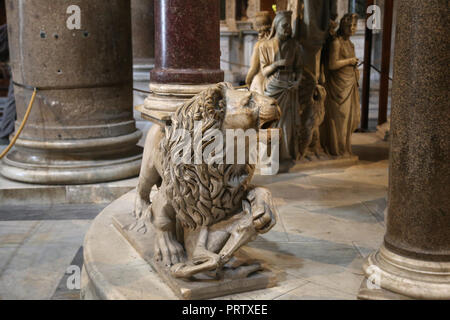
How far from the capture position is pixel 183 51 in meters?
4.16

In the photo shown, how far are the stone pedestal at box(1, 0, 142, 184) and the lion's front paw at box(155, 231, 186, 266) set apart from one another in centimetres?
302

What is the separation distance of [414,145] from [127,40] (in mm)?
4451

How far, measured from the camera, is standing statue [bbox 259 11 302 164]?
5.89 m

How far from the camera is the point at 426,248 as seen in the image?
108 inches

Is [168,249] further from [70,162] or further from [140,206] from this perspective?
[70,162]

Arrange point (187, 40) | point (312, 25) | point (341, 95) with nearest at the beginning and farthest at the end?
point (187, 40) → point (312, 25) → point (341, 95)

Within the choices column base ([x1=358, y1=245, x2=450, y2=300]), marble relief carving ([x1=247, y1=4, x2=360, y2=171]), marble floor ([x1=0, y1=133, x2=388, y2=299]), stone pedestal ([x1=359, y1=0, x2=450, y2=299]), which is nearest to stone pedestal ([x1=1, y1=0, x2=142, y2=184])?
marble floor ([x1=0, y1=133, x2=388, y2=299])

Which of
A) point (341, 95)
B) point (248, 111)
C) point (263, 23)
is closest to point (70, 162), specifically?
point (263, 23)

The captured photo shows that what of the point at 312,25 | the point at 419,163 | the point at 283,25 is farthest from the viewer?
the point at 312,25

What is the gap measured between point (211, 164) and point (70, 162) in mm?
3691

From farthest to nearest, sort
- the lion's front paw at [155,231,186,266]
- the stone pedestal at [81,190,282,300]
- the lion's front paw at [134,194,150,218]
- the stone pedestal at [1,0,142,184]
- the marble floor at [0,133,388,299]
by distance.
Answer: the stone pedestal at [1,0,142,184] < the lion's front paw at [134,194,150,218] < the marble floor at [0,133,388,299] < the lion's front paw at [155,231,186,266] < the stone pedestal at [81,190,282,300]

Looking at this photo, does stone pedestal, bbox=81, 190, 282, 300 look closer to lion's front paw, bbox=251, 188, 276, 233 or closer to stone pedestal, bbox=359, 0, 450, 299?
lion's front paw, bbox=251, 188, 276, 233

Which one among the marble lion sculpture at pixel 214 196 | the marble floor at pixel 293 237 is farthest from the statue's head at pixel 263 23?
the marble lion sculpture at pixel 214 196

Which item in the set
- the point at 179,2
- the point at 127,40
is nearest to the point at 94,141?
the point at 127,40
